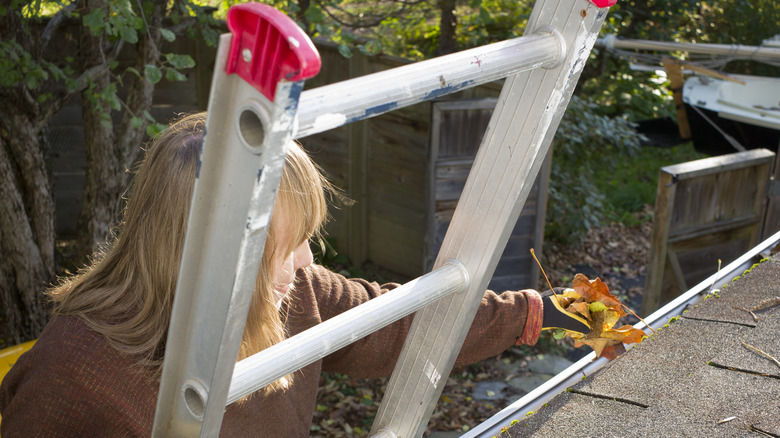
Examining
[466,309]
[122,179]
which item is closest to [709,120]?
[122,179]

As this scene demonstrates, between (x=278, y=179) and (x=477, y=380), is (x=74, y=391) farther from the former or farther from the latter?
(x=477, y=380)

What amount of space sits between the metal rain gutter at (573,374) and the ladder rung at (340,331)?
0.90 feet

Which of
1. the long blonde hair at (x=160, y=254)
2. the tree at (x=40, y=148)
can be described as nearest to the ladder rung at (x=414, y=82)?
the long blonde hair at (x=160, y=254)

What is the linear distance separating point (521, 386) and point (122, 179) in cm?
286

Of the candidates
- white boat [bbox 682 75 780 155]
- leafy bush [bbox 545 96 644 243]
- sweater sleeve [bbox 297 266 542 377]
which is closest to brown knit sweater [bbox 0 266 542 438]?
sweater sleeve [bbox 297 266 542 377]

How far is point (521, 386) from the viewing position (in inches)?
192

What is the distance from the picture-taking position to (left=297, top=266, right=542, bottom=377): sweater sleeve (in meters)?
1.63

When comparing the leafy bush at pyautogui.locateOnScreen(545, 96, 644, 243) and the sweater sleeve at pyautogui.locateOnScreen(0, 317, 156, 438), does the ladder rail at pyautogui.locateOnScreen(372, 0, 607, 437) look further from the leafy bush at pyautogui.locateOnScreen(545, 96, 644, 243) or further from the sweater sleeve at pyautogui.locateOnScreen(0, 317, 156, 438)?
the leafy bush at pyautogui.locateOnScreen(545, 96, 644, 243)

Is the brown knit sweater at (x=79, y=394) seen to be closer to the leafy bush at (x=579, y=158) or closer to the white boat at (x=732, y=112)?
the leafy bush at (x=579, y=158)

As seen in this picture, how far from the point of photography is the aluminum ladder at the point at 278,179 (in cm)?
57

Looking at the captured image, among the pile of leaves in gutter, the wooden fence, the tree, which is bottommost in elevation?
the pile of leaves in gutter

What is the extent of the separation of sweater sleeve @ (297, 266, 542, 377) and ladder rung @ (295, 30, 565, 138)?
0.85m

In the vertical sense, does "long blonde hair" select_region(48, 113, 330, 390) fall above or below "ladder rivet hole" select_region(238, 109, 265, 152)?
below

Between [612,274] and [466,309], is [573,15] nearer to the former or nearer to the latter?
[466,309]
